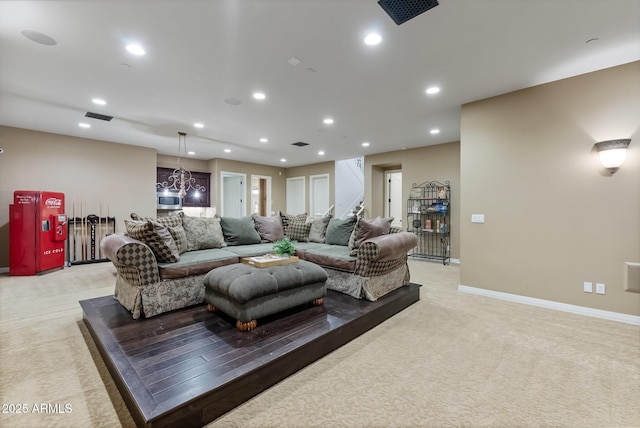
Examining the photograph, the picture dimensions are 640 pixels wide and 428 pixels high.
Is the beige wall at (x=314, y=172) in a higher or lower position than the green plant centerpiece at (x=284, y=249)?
higher

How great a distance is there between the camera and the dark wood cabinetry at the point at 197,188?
312 inches

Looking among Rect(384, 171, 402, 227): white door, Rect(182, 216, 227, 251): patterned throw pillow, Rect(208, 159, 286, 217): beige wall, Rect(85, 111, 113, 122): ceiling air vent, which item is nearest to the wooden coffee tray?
Rect(182, 216, 227, 251): patterned throw pillow

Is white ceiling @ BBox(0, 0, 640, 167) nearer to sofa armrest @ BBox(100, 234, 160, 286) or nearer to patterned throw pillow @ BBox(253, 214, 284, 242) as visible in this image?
patterned throw pillow @ BBox(253, 214, 284, 242)

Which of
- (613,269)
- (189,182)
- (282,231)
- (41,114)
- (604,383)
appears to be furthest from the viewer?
(189,182)

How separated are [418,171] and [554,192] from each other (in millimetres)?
3557

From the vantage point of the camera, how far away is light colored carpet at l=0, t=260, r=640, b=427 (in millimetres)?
1534

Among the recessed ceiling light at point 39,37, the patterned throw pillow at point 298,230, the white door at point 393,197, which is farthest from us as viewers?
the white door at point 393,197

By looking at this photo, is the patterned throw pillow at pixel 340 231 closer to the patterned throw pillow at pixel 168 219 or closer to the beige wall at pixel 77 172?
the patterned throw pillow at pixel 168 219

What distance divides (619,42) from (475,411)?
3557 millimetres

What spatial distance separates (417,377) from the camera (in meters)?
1.91

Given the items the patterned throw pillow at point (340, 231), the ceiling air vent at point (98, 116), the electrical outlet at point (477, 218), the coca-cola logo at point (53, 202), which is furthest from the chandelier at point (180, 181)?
the electrical outlet at point (477, 218)

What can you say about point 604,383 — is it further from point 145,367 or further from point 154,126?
point 154,126

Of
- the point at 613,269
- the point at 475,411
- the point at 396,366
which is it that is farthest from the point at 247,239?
the point at 613,269

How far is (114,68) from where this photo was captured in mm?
3021
